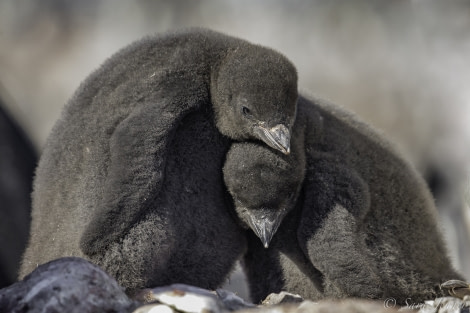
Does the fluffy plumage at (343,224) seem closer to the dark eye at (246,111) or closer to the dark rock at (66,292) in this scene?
the dark eye at (246,111)

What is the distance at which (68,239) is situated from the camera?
314 cm

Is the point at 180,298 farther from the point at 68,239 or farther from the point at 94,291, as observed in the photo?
the point at 68,239

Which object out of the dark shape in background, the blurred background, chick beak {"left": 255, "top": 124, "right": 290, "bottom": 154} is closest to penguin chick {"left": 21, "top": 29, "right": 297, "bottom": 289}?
chick beak {"left": 255, "top": 124, "right": 290, "bottom": 154}

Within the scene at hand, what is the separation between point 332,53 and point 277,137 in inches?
157

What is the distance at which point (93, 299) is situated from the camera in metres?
2.47

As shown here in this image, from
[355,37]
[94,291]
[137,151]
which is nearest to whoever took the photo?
[94,291]

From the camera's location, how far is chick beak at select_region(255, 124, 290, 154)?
3.06 m

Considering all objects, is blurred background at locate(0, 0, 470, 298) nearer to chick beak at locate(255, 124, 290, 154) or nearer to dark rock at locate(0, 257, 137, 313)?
chick beak at locate(255, 124, 290, 154)

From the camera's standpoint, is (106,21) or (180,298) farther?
(106,21)

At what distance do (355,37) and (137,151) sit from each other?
13.9ft

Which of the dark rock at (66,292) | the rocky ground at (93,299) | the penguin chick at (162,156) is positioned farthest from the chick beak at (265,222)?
the dark rock at (66,292)

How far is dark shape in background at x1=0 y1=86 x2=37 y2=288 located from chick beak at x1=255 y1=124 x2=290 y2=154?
3491mm

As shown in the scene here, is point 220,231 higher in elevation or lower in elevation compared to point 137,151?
lower

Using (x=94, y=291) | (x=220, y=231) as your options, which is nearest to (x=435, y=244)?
(x=220, y=231)
